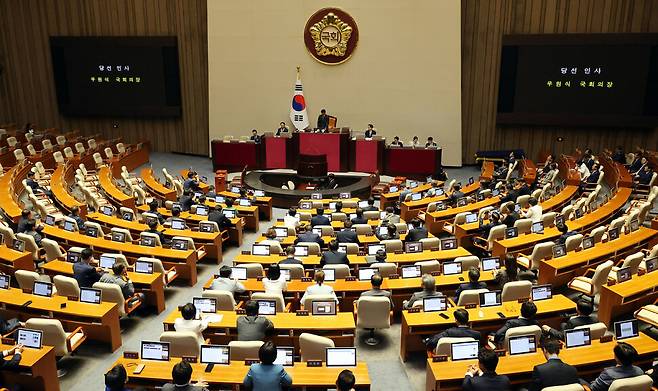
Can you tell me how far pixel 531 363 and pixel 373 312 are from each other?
231 centimetres

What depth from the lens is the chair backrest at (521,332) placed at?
629 cm

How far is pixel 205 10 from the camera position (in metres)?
21.9

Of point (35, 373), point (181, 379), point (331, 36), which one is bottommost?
point (35, 373)

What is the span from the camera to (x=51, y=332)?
6.90 metres

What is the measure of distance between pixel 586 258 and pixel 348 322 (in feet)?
15.6

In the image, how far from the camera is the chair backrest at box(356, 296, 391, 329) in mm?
7602

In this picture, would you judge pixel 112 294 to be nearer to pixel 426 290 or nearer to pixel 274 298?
pixel 274 298

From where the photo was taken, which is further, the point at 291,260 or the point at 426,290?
the point at 291,260

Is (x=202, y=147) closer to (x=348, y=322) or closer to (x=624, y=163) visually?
(x=624, y=163)

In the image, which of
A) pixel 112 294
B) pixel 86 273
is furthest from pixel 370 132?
pixel 112 294

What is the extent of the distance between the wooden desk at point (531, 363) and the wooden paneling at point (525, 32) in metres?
15.4

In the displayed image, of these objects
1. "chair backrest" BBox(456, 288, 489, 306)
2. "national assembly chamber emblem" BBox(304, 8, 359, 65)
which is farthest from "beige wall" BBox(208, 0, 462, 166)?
"chair backrest" BBox(456, 288, 489, 306)

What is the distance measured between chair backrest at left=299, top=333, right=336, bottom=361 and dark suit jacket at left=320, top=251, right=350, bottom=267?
2898 mm

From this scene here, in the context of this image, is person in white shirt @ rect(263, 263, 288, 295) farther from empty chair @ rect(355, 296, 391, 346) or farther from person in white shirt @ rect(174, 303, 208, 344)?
person in white shirt @ rect(174, 303, 208, 344)
